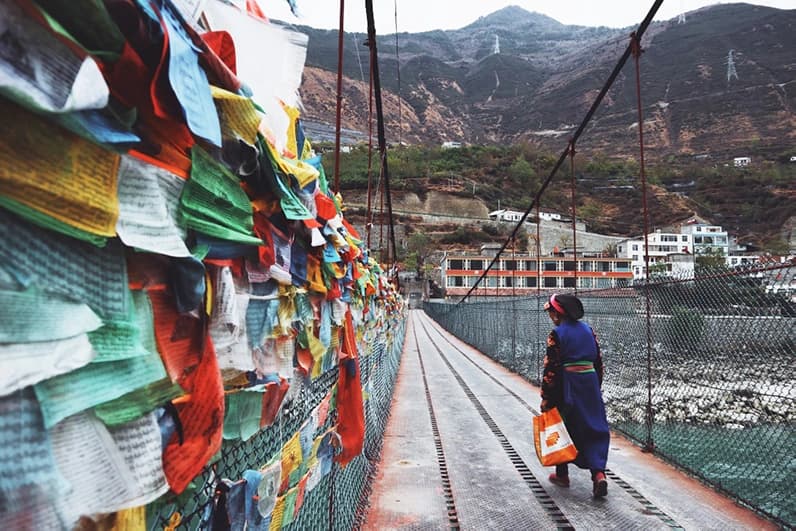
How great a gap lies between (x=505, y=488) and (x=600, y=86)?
6074 inches

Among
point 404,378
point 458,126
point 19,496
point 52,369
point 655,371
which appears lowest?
point 404,378

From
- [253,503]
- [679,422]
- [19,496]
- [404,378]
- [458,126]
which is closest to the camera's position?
[19,496]

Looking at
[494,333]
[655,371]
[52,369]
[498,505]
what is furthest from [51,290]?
[494,333]

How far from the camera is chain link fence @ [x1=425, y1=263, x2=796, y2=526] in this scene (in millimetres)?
2949

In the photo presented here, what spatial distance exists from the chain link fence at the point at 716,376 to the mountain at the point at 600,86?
83.5 metres

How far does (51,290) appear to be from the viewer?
48cm

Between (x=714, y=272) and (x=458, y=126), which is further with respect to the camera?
(x=458, y=126)

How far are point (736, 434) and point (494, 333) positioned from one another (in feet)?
30.6

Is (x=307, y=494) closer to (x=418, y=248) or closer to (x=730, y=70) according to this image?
(x=418, y=248)

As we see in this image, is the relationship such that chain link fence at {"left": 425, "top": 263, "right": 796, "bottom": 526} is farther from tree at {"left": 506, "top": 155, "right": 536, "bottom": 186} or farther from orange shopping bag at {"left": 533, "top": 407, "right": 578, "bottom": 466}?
tree at {"left": 506, "top": 155, "right": 536, "bottom": 186}

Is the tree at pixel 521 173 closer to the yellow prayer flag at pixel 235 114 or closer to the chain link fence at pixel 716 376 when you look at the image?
the chain link fence at pixel 716 376

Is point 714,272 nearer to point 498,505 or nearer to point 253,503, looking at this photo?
point 498,505

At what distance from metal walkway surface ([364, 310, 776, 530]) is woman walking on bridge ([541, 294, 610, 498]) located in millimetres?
314

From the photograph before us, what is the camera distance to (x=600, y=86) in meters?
139
